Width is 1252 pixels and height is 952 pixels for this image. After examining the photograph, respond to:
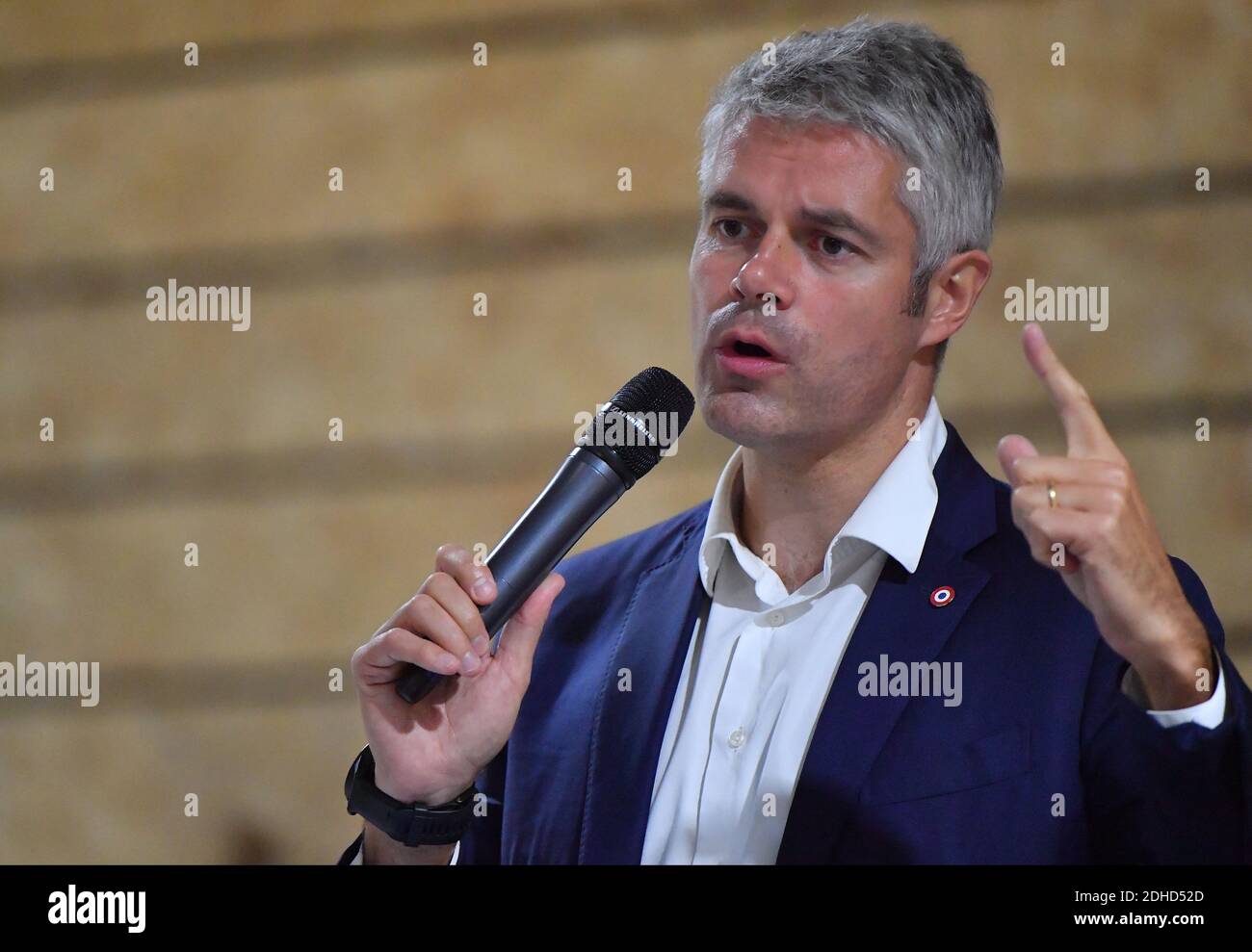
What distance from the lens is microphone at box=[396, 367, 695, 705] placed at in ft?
4.44

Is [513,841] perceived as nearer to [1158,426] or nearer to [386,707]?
[386,707]

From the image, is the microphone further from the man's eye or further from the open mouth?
the man's eye

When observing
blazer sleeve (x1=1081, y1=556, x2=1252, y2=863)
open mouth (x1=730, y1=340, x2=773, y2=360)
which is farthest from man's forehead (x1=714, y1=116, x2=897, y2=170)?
blazer sleeve (x1=1081, y1=556, x2=1252, y2=863)

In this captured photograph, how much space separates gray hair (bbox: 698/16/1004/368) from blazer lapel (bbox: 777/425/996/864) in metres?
0.29

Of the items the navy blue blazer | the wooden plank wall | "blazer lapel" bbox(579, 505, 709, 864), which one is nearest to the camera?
the navy blue blazer

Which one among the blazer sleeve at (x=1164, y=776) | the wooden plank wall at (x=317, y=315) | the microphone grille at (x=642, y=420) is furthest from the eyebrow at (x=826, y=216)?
the wooden plank wall at (x=317, y=315)

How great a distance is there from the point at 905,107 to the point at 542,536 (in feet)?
2.43

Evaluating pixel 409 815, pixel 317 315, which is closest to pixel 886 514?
pixel 409 815

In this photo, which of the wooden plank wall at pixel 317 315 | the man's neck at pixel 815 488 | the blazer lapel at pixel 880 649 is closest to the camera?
the blazer lapel at pixel 880 649

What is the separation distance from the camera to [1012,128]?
2449 mm

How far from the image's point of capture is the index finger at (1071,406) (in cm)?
117

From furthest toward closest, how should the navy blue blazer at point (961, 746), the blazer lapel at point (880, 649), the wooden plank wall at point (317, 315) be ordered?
the wooden plank wall at point (317, 315)
the blazer lapel at point (880, 649)
the navy blue blazer at point (961, 746)

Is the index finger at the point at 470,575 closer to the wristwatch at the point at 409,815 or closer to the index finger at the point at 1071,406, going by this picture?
the wristwatch at the point at 409,815

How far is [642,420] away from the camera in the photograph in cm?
146
